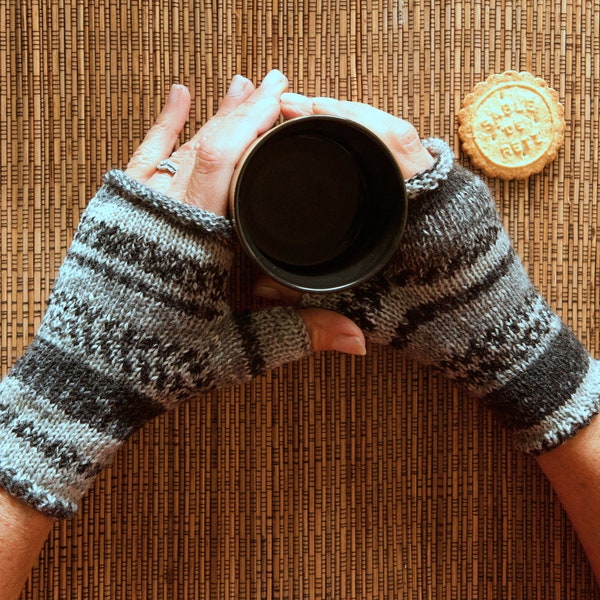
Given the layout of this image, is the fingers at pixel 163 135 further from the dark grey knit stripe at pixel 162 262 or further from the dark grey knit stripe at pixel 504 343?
the dark grey knit stripe at pixel 504 343

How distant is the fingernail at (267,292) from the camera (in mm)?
652

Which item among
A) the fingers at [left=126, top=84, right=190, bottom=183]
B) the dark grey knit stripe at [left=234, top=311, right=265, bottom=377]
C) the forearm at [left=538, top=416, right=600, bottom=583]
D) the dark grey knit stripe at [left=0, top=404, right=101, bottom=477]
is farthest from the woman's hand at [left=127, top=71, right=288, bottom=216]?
the forearm at [left=538, top=416, right=600, bottom=583]

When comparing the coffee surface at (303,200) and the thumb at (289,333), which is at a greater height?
the coffee surface at (303,200)

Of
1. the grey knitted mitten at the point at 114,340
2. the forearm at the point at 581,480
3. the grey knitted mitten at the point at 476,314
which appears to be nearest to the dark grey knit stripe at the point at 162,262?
the grey knitted mitten at the point at 114,340

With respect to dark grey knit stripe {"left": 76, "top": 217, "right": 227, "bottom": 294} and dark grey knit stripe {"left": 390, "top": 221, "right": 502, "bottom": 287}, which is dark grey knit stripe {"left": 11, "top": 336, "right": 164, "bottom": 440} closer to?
dark grey knit stripe {"left": 76, "top": 217, "right": 227, "bottom": 294}

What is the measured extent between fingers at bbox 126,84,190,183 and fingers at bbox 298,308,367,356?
0.67ft

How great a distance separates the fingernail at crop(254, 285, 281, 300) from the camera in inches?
25.7

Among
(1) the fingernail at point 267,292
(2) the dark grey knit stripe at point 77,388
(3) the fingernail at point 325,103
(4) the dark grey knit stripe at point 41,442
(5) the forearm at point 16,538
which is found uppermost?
(3) the fingernail at point 325,103

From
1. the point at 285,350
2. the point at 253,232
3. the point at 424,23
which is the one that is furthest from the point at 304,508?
the point at 424,23

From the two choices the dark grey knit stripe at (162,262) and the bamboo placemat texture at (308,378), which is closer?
the dark grey knit stripe at (162,262)

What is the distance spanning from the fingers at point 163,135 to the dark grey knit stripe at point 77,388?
188mm

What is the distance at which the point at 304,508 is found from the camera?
708 millimetres

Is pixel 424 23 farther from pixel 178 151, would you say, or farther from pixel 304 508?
pixel 304 508

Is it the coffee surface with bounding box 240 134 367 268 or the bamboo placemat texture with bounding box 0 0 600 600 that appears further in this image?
the bamboo placemat texture with bounding box 0 0 600 600
